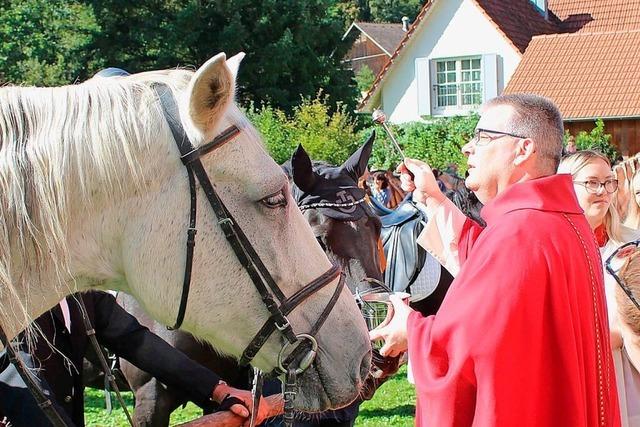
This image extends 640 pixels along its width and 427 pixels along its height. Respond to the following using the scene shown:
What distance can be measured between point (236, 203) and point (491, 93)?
2463cm

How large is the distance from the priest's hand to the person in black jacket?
58 centimetres

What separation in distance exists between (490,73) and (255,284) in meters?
24.5

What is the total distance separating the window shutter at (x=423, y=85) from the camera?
26203 millimetres

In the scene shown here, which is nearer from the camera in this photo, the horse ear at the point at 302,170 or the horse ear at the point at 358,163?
the horse ear at the point at 302,170

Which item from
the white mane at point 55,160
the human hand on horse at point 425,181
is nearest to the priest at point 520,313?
the human hand on horse at point 425,181

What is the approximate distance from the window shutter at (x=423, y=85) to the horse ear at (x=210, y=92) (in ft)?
80.9

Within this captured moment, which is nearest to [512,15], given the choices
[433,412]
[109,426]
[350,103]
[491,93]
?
[491,93]

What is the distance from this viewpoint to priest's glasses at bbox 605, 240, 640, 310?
3.12m

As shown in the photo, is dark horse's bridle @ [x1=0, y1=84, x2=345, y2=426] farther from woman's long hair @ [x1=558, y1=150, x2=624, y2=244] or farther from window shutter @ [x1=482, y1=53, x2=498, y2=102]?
window shutter @ [x1=482, y1=53, x2=498, y2=102]

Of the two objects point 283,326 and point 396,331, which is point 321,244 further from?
point 283,326

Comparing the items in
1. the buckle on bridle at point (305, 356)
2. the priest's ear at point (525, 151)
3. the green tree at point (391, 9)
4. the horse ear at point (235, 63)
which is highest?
the horse ear at point (235, 63)

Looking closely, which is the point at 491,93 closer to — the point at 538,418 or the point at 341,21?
the point at 341,21

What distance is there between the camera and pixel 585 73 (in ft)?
75.9

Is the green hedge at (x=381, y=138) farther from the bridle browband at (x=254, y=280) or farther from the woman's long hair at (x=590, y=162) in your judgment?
the bridle browband at (x=254, y=280)
